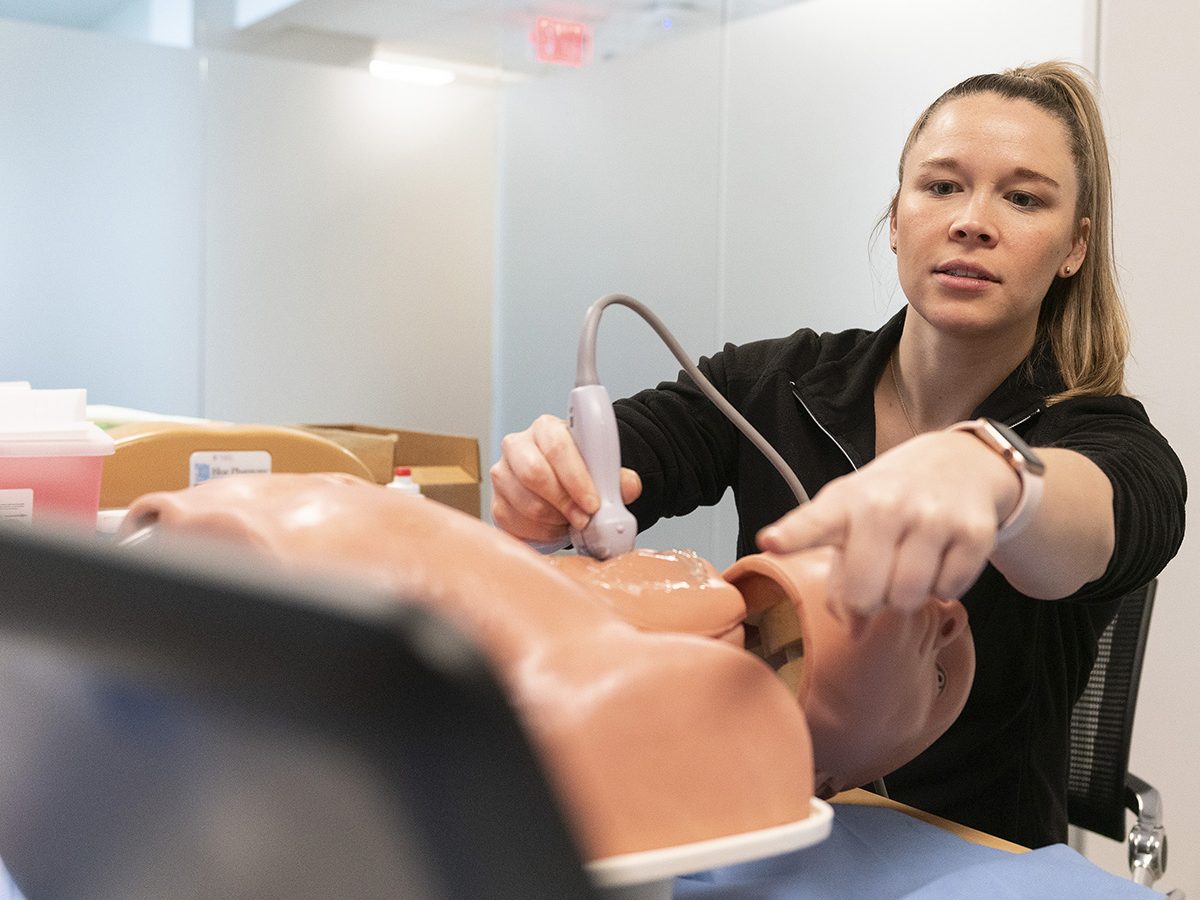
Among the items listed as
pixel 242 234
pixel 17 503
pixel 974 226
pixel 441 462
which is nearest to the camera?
pixel 17 503

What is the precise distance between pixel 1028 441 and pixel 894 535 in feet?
2.33

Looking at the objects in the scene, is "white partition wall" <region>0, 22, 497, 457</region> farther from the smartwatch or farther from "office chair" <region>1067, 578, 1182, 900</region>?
the smartwatch

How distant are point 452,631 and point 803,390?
3.75 feet

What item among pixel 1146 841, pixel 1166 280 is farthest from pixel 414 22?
pixel 1146 841

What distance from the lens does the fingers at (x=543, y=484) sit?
2.64ft

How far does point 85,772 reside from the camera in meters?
0.36

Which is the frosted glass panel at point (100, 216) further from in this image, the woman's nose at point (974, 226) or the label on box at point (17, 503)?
the woman's nose at point (974, 226)

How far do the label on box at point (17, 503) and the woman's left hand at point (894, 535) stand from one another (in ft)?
2.32

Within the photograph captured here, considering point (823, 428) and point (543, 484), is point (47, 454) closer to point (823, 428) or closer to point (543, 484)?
point (543, 484)

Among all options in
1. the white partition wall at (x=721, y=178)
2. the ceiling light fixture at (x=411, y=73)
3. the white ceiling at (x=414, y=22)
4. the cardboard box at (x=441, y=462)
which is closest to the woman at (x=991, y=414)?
the cardboard box at (x=441, y=462)

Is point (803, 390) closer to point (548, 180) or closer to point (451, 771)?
point (451, 771)

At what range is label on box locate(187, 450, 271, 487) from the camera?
4.21 ft

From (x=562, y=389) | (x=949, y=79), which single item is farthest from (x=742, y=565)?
(x=562, y=389)

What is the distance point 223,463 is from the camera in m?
1.32
